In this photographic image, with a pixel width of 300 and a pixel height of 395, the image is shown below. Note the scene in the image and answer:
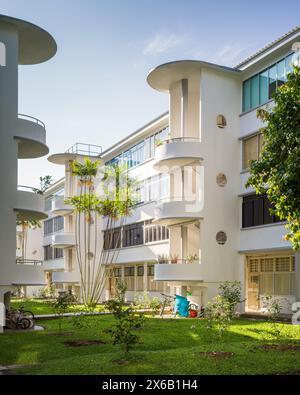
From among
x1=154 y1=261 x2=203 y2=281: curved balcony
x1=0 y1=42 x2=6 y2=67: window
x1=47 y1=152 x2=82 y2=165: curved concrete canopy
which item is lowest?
x1=154 y1=261 x2=203 y2=281: curved balcony

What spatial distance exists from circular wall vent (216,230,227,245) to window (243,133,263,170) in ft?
12.8

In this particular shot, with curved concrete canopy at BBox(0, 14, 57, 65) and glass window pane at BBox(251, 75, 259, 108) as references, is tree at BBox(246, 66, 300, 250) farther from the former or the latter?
glass window pane at BBox(251, 75, 259, 108)

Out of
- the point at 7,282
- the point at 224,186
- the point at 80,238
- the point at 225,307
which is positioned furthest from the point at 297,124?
the point at 80,238

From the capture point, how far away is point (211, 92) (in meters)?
32.2

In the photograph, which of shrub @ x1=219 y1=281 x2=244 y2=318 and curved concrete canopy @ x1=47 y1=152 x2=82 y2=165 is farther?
curved concrete canopy @ x1=47 y1=152 x2=82 y2=165

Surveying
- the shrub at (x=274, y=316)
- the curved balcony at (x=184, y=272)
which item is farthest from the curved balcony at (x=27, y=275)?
the shrub at (x=274, y=316)

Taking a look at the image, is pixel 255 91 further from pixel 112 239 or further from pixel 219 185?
pixel 112 239

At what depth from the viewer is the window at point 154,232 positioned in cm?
3951

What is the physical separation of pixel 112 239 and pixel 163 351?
32731 millimetres

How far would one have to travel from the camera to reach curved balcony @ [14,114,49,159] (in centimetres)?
2419

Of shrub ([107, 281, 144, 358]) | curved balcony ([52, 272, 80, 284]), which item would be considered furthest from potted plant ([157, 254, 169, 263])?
shrub ([107, 281, 144, 358])

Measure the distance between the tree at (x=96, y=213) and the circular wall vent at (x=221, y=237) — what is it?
12.6 m

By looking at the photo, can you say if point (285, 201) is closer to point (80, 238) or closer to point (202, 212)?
point (202, 212)

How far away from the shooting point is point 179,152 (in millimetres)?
31781
